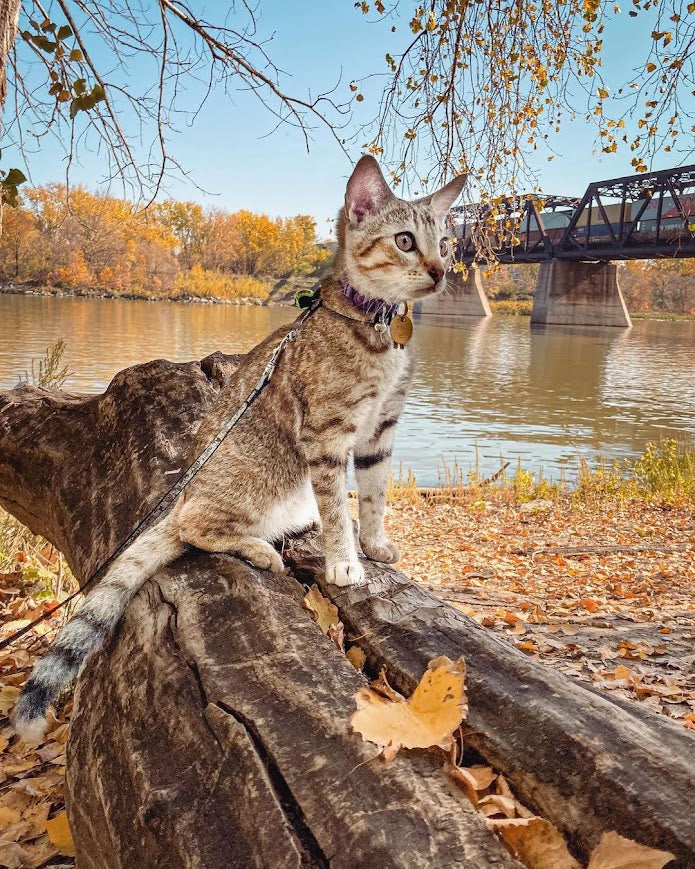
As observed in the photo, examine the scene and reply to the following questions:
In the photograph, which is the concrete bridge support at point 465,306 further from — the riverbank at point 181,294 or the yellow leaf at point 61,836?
the yellow leaf at point 61,836

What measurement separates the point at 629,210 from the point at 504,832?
5310cm

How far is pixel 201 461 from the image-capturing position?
2771 mm

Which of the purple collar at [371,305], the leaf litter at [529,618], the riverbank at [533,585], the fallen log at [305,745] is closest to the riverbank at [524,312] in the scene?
the riverbank at [533,585]

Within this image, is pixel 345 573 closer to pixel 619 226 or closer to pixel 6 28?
pixel 6 28

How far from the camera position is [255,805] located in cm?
160

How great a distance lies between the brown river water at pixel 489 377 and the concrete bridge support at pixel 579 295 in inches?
245

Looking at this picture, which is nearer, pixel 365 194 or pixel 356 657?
pixel 356 657

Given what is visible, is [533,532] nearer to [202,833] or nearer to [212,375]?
[212,375]

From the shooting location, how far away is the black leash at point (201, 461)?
268cm

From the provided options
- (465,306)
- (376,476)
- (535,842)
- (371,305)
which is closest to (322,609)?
(376,476)

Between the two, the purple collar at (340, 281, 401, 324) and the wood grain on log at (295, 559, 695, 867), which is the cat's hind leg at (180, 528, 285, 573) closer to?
the wood grain on log at (295, 559, 695, 867)

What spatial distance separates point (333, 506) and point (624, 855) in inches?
67.5

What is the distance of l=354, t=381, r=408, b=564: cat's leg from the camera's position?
10.7 ft

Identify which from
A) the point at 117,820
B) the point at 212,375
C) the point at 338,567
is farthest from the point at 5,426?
the point at 117,820
